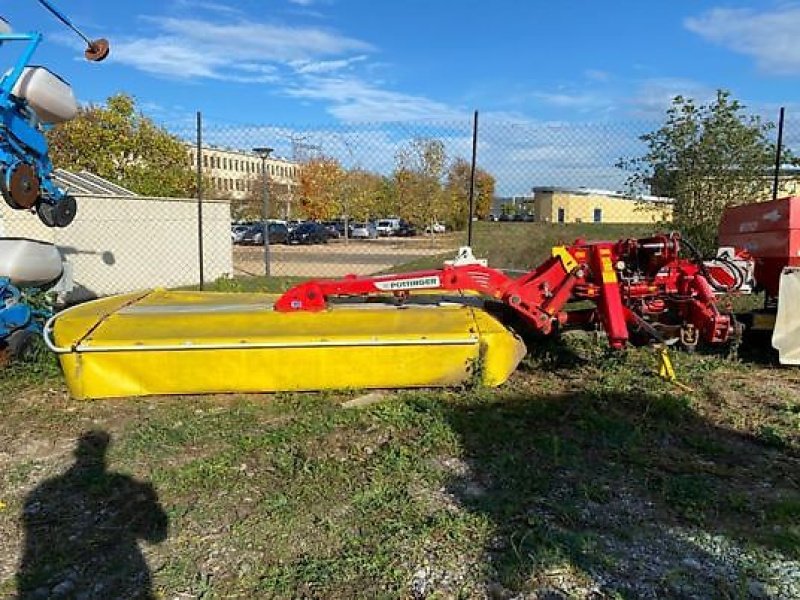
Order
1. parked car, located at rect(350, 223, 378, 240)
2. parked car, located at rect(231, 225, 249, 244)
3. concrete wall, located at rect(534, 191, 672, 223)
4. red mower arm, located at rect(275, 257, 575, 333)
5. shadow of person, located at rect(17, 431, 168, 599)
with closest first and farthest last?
shadow of person, located at rect(17, 431, 168, 599), red mower arm, located at rect(275, 257, 575, 333), concrete wall, located at rect(534, 191, 672, 223), parked car, located at rect(231, 225, 249, 244), parked car, located at rect(350, 223, 378, 240)

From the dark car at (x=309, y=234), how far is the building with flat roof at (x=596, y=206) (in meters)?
16.6

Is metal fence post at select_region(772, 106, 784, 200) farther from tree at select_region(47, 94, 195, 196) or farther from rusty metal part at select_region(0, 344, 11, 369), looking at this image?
tree at select_region(47, 94, 195, 196)

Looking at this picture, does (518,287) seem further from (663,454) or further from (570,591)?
(570,591)

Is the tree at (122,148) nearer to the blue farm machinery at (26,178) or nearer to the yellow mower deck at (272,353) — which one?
the blue farm machinery at (26,178)

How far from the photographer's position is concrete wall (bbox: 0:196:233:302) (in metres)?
10.6

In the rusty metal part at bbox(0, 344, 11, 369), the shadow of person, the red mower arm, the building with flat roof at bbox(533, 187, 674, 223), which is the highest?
the building with flat roof at bbox(533, 187, 674, 223)

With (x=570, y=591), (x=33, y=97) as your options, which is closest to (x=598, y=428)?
(x=570, y=591)

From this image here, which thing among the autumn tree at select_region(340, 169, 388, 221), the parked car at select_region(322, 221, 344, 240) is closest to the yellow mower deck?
the parked car at select_region(322, 221, 344, 240)

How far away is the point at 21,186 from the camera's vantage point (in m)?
5.60

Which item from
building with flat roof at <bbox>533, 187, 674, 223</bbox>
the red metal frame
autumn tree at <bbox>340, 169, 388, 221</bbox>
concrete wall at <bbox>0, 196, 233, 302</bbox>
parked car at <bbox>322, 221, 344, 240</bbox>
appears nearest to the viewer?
the red metal frame

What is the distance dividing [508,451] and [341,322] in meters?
1.78

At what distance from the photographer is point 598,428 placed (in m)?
4.48

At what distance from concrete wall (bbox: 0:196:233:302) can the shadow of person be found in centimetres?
729

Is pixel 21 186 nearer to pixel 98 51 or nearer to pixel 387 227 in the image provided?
pixel 98 51
